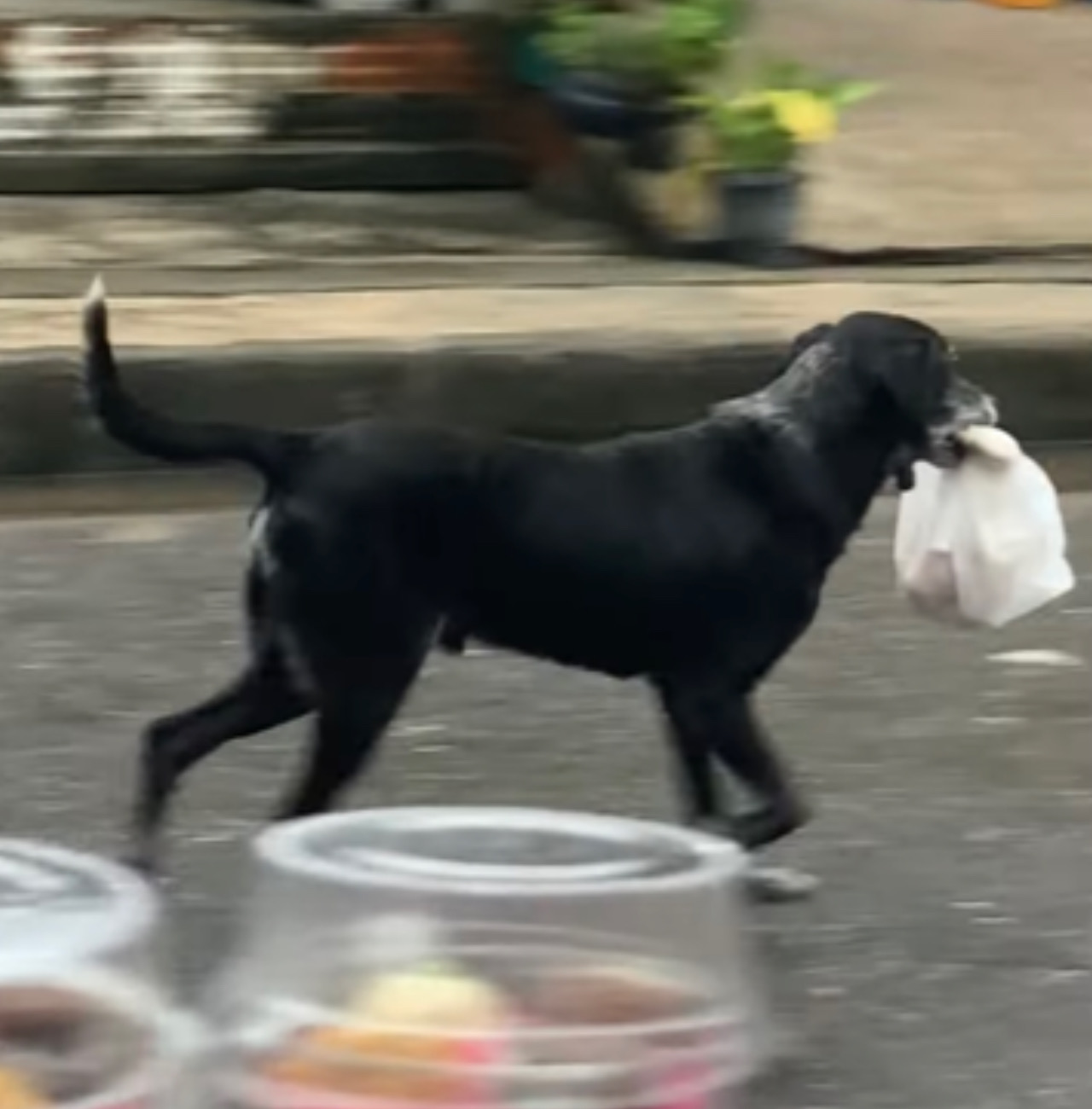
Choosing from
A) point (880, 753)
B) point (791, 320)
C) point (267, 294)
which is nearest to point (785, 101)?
point (791, 320)

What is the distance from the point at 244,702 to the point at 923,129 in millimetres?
6501

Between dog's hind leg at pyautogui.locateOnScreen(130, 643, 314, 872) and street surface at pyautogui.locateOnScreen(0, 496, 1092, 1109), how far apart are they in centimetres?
11

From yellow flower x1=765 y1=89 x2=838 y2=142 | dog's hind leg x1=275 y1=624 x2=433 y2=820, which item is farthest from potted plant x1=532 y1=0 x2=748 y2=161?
dog's hind leg x1=275 y1=624 x2=433 y2=820

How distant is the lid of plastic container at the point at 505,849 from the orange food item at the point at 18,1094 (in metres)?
0.30

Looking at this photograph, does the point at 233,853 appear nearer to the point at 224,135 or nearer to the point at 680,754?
the point at 680,754

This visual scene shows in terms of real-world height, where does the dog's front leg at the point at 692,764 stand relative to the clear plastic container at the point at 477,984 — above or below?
below

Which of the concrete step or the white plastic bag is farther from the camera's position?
the concrete step

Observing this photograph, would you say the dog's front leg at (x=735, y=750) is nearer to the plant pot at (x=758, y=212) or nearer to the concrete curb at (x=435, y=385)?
the concrete curb at (x=435, y=385)

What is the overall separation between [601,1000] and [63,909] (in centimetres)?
41

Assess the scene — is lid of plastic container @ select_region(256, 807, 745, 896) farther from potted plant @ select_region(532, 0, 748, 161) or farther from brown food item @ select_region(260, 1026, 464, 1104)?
potted plant @ select_region(532, 0, 748, 161)

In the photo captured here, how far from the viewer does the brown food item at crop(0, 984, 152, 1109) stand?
2215 mm

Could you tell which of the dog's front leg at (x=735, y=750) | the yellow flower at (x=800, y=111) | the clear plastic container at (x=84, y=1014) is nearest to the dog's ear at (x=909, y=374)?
the dog's front leg at (x=735, y=750)

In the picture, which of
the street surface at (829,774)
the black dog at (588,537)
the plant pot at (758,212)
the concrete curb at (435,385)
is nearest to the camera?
the street surface at (829,774)

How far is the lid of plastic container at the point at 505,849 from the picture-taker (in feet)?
8.02
